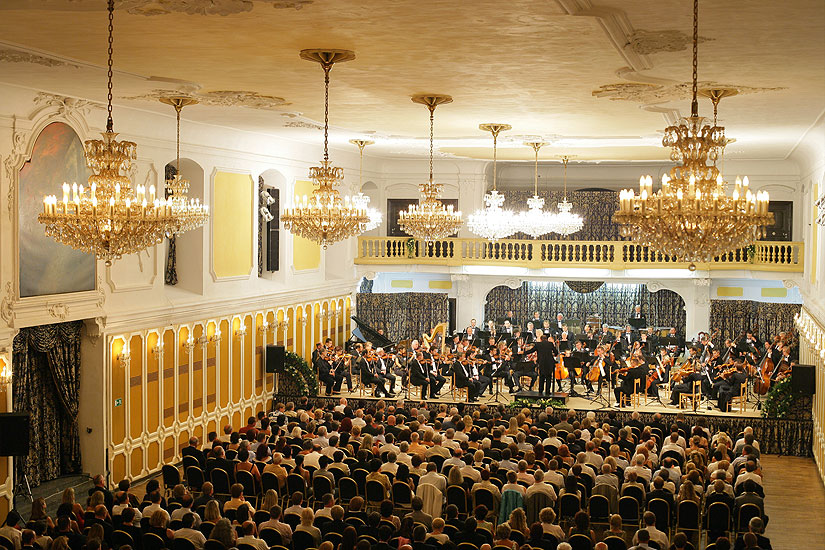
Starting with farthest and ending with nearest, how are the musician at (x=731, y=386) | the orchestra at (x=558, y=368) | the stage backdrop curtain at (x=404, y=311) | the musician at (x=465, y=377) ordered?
the stage backdrop curtain at (x=404, y=311)
the musician at (x=465, y=377)
the orchestra at (x=558, y=368)
the musician at (x=731, y=386)

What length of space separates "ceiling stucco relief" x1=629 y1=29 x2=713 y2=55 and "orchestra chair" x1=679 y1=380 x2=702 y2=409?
13.4 metres

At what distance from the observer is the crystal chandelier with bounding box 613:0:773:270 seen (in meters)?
8.18

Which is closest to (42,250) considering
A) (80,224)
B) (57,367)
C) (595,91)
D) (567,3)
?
(57,367)

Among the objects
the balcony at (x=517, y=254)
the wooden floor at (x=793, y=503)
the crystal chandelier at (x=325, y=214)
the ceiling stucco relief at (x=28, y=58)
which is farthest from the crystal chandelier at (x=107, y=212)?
the balcony at (x=517, y=254)

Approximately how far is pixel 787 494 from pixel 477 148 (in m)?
11.8

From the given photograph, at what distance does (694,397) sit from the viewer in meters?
21.8

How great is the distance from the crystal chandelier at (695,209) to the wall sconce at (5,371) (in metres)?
10.3

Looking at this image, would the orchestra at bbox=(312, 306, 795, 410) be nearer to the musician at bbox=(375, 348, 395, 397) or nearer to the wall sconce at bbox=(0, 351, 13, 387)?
the musician at bbox=(375, 348, 395, 397)

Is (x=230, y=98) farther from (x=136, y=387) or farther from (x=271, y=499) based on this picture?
(x=271, y=499)

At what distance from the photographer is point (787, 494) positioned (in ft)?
59.9

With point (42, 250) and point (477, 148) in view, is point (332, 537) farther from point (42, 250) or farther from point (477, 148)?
point (477, 148)

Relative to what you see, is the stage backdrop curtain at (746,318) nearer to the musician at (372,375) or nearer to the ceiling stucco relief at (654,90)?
the musician at (372,375)

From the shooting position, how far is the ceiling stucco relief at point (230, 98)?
1445cm

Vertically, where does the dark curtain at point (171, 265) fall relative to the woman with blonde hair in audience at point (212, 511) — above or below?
above
